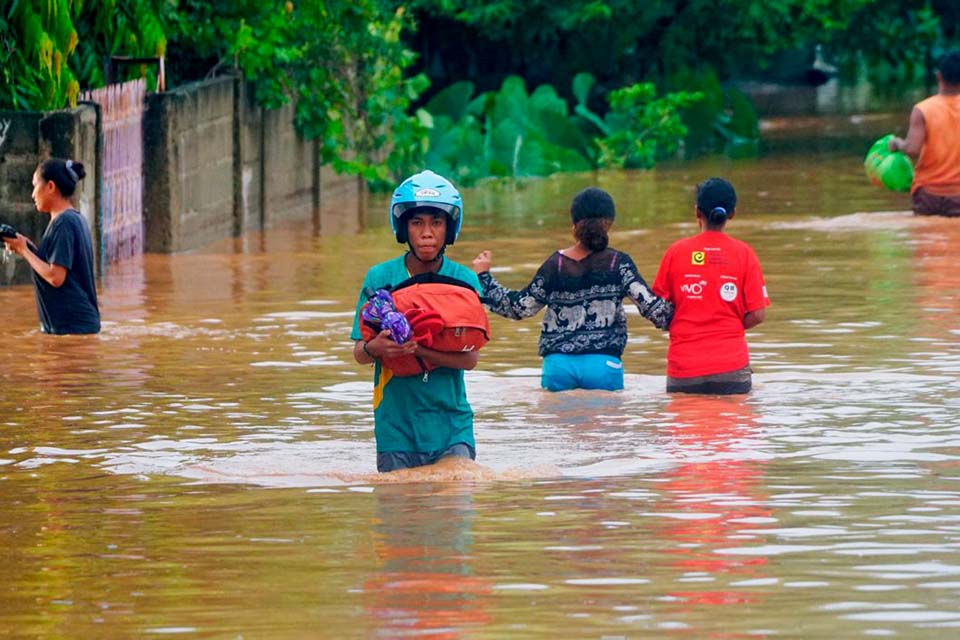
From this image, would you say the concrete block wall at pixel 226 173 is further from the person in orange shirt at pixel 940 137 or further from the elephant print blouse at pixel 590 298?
the elephant print blouse at pixel 590 298

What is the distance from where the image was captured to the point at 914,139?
68.0ft

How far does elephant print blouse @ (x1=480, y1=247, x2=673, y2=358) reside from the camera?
11.5 meters

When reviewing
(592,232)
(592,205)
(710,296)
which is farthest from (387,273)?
(710,296)

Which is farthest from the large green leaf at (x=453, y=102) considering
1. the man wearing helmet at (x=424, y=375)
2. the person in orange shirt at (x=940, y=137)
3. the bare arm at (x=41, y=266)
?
the man wearing helmet at (x=424, y=375)

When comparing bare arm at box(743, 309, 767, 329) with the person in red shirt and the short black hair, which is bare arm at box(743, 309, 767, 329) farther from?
the short black hair

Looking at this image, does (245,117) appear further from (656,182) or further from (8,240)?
(8,240)

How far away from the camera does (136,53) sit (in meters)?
21.6

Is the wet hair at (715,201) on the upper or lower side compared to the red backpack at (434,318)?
upper

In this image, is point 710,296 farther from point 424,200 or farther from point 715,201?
point 424,200

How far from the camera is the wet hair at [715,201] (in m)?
11.6

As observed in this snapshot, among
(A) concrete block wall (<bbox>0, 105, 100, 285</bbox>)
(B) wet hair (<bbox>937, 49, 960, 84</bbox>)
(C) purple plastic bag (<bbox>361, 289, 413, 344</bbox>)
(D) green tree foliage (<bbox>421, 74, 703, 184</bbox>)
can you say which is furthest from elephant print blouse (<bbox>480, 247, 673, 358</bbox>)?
(D) green tree foliage (<bbox>421, 74, 703, 184</bbox>)

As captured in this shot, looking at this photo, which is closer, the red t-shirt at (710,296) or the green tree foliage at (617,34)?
the red t-shirt at (710,296)

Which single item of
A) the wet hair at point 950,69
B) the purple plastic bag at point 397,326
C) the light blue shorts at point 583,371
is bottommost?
the light blue shorts at point 583,371

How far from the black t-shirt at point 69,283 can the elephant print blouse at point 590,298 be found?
4.08 metres
